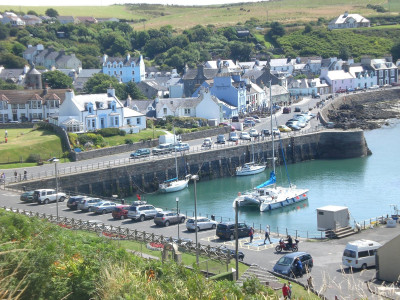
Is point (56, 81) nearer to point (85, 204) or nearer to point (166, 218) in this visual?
point (85, 204)

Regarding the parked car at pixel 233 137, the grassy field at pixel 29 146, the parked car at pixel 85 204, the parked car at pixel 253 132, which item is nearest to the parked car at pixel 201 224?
the parked car at pixel 85 204

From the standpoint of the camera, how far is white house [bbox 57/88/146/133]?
61594 millimetres

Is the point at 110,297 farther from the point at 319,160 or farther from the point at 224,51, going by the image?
the point at 224,51

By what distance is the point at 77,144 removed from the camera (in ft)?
186

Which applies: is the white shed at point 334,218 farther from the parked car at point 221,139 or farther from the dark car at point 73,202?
the parked car at point 221,139

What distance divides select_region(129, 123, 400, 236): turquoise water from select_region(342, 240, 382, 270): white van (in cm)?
1066

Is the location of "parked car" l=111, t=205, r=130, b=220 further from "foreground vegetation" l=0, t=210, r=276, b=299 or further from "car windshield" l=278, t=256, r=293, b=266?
"foreground vegetation" l=0, t=210, r=276, b=299

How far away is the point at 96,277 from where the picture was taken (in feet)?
54.5

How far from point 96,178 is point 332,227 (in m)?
20.7

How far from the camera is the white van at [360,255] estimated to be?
84.5 ft

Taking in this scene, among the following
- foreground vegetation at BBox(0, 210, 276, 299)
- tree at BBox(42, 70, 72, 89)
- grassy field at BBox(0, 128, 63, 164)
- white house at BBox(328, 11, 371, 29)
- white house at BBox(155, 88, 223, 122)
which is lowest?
grassy field at BBox(0, 128, 63, 164)

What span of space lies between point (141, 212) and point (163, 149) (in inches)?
812

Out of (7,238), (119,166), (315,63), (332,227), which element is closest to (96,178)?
(119,166)

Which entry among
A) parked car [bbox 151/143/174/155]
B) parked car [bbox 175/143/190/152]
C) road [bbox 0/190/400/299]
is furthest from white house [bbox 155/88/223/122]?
road [bbox 0/190/400/299]
